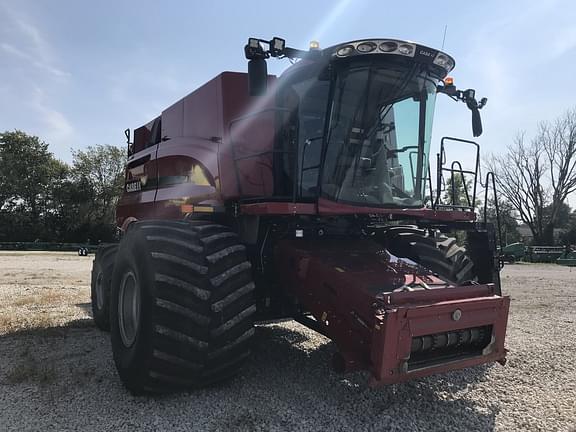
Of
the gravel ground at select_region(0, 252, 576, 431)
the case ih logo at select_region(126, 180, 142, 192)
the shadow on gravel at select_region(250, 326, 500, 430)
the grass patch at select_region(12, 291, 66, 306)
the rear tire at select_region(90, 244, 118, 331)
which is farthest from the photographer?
the grass patch at select_region(12, 291, 66, 306)

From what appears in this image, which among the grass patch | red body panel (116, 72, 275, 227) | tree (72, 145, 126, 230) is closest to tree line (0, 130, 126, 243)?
tree (72, 145, 126, 230)

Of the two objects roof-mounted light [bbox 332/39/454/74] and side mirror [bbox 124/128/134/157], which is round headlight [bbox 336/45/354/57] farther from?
side mirror [bbox 124/128/134/157]

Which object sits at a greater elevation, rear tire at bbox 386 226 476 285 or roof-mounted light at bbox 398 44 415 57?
roof-mounted light at bbox 398 44 415 57

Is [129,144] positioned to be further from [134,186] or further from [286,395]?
[286,395]

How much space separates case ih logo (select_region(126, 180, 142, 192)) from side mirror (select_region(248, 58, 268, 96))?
374 centimetres

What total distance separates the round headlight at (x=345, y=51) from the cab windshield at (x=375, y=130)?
15cm

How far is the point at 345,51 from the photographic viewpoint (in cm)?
450

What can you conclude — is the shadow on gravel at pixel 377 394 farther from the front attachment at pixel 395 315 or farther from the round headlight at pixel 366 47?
the round headlight at pixel 366 47

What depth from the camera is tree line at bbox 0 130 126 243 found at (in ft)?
155

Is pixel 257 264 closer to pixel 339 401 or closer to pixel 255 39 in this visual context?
pixel 339 401

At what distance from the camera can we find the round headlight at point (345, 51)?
14.7 ft

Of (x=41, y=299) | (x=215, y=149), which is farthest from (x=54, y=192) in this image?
(x=215, y=149)

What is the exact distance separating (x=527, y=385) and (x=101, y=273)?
5.95 m

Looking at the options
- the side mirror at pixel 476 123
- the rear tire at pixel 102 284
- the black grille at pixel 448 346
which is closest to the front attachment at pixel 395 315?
the black grille at pixel 448 346
